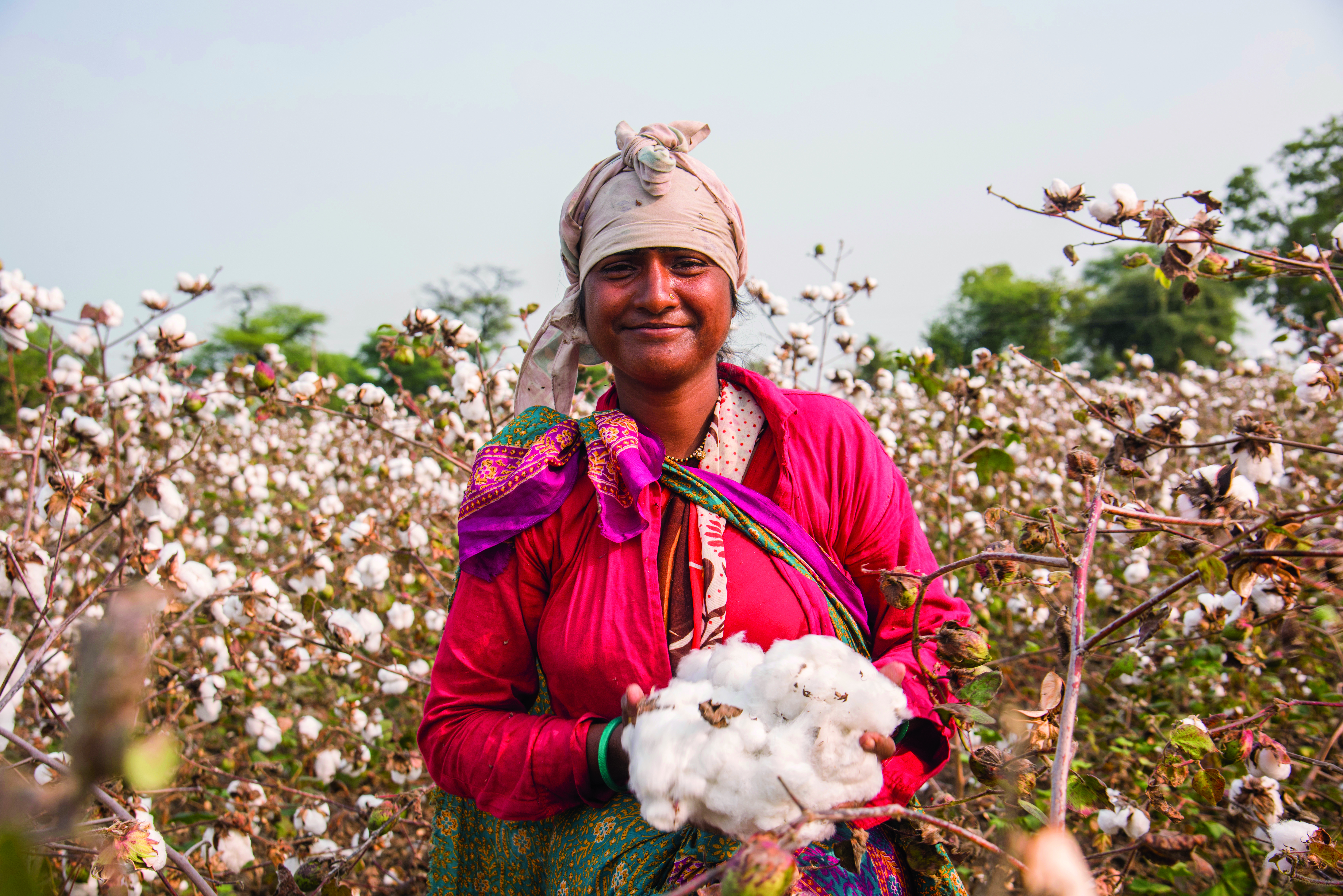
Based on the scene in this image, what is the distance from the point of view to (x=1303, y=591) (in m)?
2.11

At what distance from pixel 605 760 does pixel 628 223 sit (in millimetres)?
943

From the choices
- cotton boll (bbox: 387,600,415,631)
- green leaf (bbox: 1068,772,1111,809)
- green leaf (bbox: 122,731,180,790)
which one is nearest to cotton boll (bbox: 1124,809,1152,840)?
green leaf (bbox: 1068,772,1111,809)

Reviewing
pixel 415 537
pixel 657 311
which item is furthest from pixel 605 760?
pixel 415 537

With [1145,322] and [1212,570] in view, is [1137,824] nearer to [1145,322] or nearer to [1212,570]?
[1212,570]

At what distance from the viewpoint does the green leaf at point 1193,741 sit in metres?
1.10

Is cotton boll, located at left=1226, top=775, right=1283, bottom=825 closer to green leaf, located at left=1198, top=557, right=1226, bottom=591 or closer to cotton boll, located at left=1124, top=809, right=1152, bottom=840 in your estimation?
cotton boll, located at left=1124, top=809, right=1152, bottom=840

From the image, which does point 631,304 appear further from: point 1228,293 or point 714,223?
point 1228,293

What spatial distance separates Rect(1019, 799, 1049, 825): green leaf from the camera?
92 cm

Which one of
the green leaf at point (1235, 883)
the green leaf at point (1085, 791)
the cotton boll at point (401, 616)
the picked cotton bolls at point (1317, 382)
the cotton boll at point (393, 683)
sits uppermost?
the picked cotton bolls at point (1317, 382)

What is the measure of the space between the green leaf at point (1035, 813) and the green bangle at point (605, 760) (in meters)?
0.59

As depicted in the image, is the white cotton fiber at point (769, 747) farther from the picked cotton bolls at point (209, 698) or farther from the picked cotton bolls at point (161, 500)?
the picked cotton bolls at point (209, 698)

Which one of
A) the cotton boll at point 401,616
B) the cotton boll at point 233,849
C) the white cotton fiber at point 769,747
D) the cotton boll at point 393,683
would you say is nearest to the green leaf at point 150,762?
the white cotton fiber at point 769,747

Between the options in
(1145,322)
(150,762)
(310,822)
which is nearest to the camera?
(150,762)

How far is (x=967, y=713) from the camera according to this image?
3.14 ft
